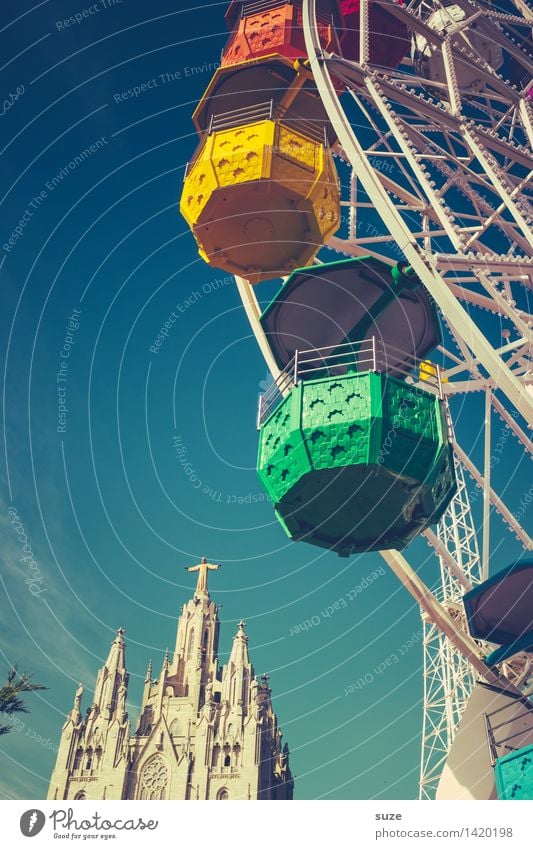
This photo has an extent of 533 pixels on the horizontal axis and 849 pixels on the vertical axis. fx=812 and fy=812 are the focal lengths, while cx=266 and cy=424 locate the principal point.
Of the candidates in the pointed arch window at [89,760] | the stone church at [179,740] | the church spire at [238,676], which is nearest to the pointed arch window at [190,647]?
the stone church at [179,740]

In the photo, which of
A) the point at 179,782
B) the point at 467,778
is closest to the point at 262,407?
the point at 467,778

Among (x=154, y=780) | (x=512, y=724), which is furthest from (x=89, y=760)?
(x=512, y=724)

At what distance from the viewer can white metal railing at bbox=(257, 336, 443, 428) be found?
11.8 m

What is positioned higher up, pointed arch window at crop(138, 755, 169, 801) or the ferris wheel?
pointed arch window at crop(138, 755, 169, 801)

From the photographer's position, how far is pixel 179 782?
67.4m

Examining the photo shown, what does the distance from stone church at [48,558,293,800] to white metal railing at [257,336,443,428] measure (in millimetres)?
58031

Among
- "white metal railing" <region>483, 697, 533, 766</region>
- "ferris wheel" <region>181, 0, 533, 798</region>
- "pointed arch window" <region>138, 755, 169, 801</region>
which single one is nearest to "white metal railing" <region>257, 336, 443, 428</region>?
"ferris wheel" <region>181, 0, 533, 798</region>

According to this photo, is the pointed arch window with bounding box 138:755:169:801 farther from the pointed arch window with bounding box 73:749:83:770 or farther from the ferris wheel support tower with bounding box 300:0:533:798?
the ferris wheel support tower with bounding box 300:0:533:798

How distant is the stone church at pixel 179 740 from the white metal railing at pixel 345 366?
5803 centimetres

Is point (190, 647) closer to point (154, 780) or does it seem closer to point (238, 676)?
point (238, 676)

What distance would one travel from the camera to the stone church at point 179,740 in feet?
220

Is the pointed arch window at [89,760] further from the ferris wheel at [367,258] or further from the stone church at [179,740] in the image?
the ferris wheel at [367,258]

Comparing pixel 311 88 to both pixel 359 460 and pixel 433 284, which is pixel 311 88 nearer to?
pixel 433 284

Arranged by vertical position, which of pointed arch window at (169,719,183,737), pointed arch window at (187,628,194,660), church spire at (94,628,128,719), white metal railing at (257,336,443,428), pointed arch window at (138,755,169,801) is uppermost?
pointed arch window at (187,628,194,660)
